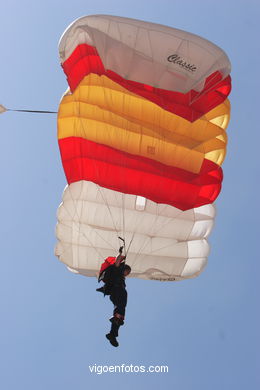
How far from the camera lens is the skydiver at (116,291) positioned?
1058 cm

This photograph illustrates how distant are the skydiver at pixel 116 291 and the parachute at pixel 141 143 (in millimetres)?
1450

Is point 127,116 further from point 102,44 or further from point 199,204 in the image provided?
point 199,204

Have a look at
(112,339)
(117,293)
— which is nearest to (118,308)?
(117,293)

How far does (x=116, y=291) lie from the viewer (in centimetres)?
1079

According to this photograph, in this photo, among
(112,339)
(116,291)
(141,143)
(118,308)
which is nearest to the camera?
(112,339)

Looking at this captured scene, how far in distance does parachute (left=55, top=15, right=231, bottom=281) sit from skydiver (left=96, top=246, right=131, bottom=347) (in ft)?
4.76

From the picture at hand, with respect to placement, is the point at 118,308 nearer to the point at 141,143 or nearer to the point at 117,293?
the point at 117,293

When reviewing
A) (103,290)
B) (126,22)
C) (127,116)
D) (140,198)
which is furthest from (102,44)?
(103,290)

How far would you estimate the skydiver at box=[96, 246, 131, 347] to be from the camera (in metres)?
10.6

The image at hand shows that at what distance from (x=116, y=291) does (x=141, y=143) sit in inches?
105

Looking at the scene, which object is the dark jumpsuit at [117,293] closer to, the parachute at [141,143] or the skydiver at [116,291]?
the skydiver at [116,291]

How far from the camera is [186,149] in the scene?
1163 centimetres

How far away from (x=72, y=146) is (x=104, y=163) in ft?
2.42

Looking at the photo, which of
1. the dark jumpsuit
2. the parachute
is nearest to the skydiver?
the dark jumpsuit
